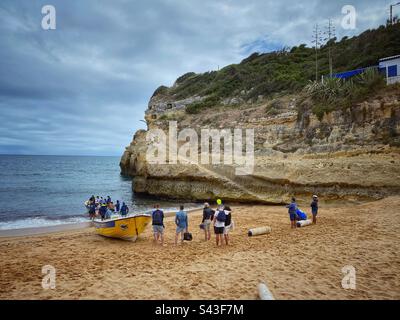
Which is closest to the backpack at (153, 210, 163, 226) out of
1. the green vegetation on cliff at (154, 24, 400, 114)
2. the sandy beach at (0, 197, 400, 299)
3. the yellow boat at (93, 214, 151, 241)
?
the sandy beach at (0, 197, 400, 299)

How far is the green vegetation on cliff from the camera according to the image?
93.3 feet

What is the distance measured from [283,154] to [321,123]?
3.83 metres

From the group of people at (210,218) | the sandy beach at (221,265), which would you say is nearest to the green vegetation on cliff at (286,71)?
the sandy beach at (221,265)

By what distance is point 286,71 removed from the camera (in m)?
39.2

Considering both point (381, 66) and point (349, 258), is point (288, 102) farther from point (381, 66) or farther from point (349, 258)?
point (349, 258)

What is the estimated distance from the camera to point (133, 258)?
28.6 feet

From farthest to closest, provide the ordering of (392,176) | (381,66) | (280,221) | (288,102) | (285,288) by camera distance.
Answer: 1. (288,102)
2. (381,66)
3. (392,176)
4. (280,221)
5. (285,288)

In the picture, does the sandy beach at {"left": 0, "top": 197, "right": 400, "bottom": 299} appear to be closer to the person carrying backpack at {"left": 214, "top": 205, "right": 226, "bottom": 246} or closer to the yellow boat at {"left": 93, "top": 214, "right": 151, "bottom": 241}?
the yellow boat at {"left": 93, "top": 214, "right": 151, "bottom": 241}

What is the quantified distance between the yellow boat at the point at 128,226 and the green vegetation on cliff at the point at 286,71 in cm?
1710

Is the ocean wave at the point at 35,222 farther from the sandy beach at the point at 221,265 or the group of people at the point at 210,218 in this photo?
the group of people at the point at 210,218

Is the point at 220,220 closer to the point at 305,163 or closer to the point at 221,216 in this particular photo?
the point at 221,216

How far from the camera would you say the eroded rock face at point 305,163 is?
17109mm

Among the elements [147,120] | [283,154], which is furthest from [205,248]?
[147,120]

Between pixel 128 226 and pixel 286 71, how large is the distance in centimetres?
3570
